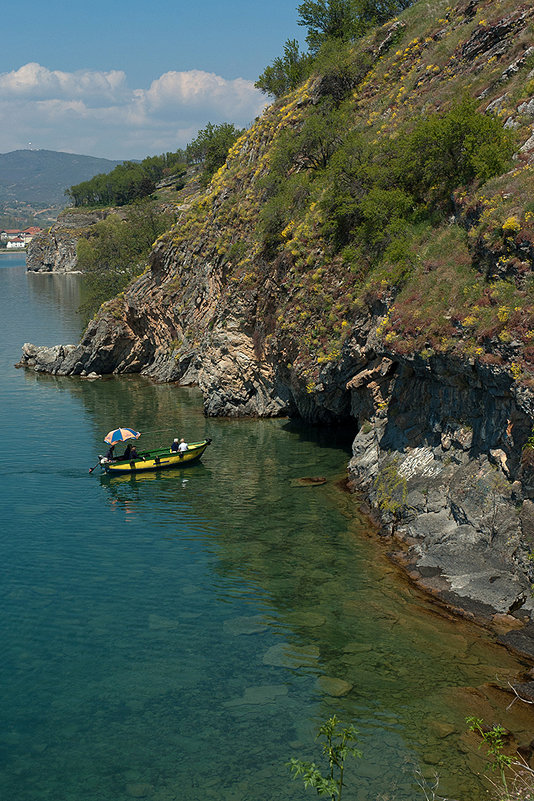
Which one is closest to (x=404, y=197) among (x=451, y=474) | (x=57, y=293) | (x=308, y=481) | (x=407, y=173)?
(x=407, y=173)

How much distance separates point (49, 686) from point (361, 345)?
22581 millimetres

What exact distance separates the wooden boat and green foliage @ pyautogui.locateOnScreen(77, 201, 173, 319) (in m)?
44.5

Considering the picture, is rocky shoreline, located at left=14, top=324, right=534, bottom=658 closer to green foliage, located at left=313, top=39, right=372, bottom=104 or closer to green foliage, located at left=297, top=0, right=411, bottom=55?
green foliage, located at left=313, top=39, right=372, bottom=104

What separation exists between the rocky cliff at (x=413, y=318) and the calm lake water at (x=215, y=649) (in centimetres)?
282

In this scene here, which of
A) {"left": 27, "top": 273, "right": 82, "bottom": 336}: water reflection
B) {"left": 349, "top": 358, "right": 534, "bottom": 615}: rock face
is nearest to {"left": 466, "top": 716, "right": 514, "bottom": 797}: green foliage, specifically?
{"left": 349, "top": 358, "right": 534, "bottom": 615}: rock face

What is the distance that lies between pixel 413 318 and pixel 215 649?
1614 centimetres

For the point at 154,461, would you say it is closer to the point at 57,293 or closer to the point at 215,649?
the point at 215,649

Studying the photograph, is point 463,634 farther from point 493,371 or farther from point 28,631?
point 28,631

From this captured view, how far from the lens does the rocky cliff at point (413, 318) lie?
74.5 feet

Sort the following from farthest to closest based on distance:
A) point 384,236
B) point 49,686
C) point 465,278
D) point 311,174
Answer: point 311,174, point 384,236, point 465,278, point 49,686

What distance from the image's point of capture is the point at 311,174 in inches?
1794

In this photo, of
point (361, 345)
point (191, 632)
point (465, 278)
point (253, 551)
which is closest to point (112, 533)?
point (253, 551)

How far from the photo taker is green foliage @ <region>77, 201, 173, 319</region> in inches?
3120

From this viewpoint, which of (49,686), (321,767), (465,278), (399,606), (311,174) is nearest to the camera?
(321,767)
